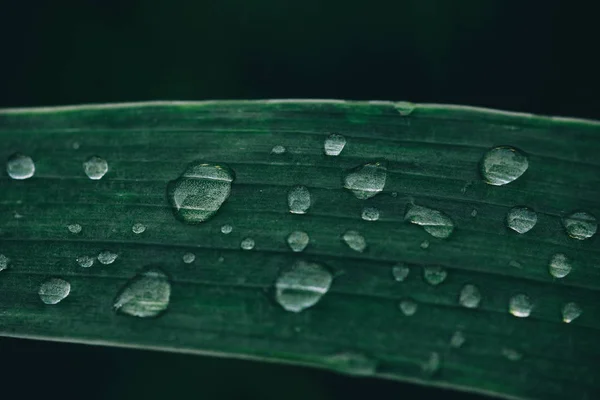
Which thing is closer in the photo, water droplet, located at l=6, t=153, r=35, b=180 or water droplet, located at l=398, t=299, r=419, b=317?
water droplet, located at l=398, t=299, r=419, b=317

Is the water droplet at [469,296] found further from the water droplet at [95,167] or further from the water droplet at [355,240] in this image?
the water droplet at [95,167]

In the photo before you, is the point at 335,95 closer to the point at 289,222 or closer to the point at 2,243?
the point at 289,222

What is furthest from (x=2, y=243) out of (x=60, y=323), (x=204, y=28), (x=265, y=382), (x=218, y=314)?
(x=204, y=28)

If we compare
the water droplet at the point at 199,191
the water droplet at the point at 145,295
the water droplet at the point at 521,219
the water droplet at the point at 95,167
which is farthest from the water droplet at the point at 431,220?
the water droplet at the point at 95,167

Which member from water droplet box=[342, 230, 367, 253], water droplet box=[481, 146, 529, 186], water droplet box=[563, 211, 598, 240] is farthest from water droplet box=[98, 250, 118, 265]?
water droplet box=[563, 211, 598, 240]

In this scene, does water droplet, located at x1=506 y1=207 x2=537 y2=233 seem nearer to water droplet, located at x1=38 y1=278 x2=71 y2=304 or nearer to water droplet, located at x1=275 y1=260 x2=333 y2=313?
water droplet, located at x1=275 y1=260 x2=333 y2=313

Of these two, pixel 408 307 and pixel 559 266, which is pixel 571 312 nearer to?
pixel 559 266
